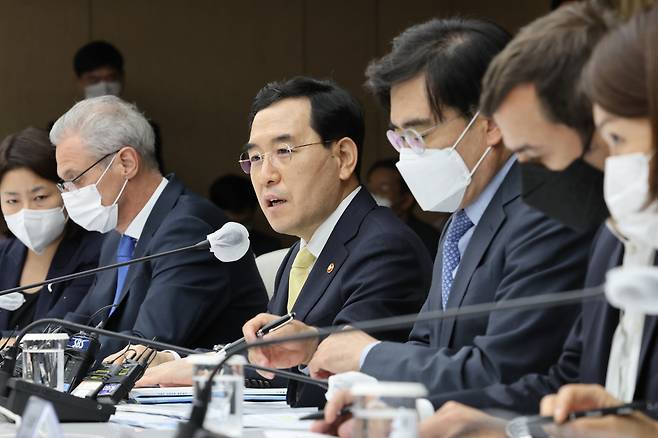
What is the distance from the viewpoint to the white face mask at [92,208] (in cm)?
411

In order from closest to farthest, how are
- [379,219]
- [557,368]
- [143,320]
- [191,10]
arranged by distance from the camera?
[557,368] → [379,219] → [143,320] → [191,10]

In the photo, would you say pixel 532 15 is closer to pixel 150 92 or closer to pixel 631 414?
pixel 150 92

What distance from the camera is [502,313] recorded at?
2.41m

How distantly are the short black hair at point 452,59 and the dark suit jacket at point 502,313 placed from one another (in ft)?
0.76

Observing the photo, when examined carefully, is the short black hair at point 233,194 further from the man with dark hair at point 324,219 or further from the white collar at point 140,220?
the man with dark hair at point 324,219

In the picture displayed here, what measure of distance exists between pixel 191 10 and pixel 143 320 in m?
4.41

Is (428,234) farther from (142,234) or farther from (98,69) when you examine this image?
(142,234)

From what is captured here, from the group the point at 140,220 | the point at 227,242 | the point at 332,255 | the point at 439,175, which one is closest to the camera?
the point at 439,175

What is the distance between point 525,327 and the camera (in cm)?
235

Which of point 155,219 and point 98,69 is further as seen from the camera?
point 98,69

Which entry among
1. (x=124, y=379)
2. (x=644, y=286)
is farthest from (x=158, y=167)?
(x=644, y=286)

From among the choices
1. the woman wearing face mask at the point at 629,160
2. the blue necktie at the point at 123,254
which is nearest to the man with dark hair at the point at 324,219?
the blue necktie at the point at 123,254

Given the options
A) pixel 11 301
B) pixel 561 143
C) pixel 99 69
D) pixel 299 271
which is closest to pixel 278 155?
pixel 299 271

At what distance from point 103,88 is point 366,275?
3926 millimetres
